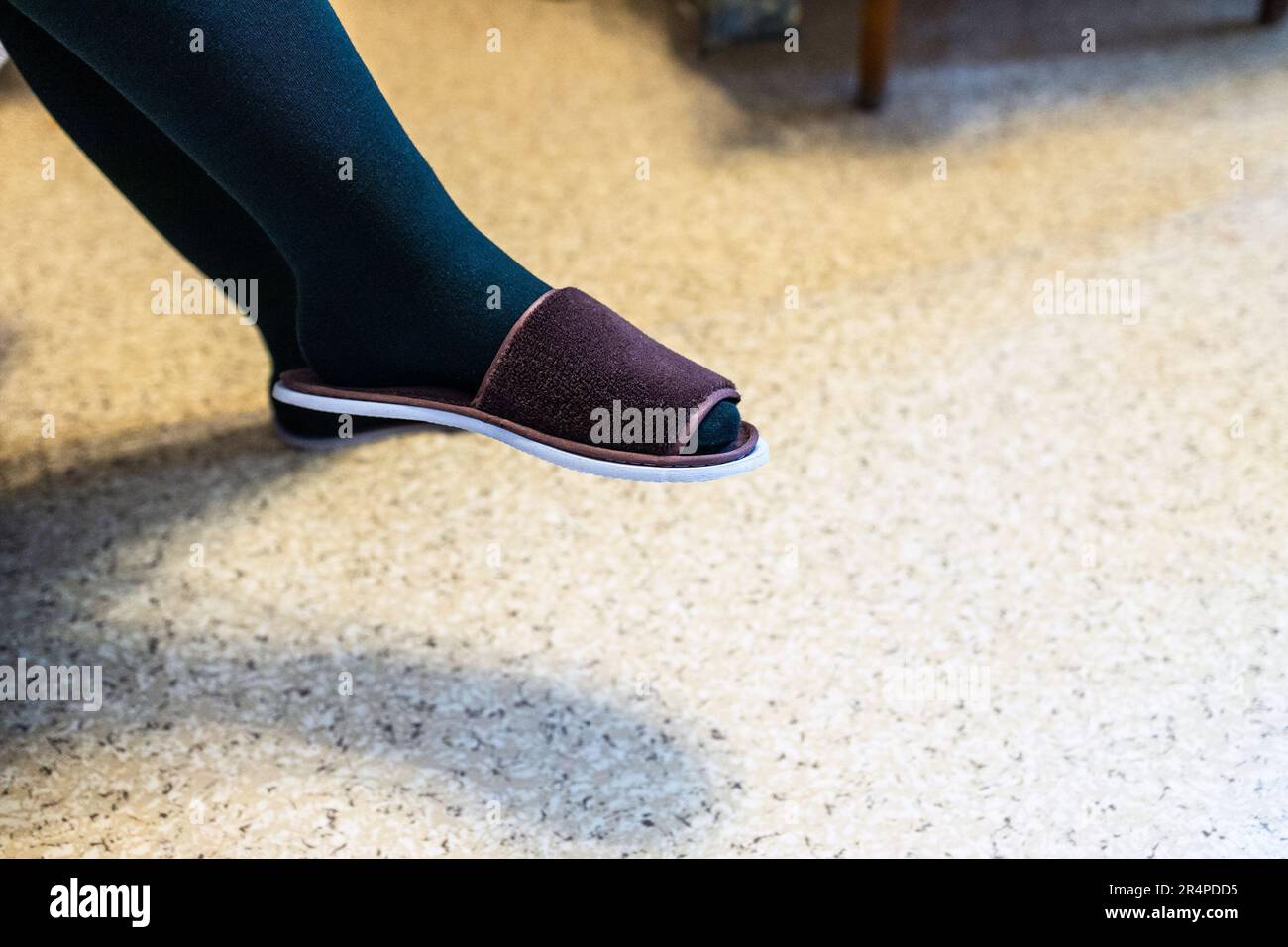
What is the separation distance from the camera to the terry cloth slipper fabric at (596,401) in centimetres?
58

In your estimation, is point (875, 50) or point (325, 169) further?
point (875, 50)

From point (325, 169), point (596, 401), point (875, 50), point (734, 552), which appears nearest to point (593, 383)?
point (596, 401)

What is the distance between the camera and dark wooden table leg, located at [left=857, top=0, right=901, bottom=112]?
1.48 m

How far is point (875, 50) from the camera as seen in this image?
1494mm

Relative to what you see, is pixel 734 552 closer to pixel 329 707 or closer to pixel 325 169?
pixel 329 707

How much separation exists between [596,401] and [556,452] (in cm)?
3

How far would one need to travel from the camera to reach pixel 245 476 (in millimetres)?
930

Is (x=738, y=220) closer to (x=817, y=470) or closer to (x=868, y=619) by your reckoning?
(x=817, y=470)

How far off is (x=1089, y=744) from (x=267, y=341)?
61cm

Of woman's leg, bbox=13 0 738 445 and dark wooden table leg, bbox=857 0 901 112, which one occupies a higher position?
dark wooden table leg, bbox=857 0 901 112

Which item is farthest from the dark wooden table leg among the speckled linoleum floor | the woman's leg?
the woman's leg

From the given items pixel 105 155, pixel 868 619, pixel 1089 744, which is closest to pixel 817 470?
pixel 868 619

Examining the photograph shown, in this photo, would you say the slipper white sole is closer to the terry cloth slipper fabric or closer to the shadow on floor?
the terry cloth slipper fabric
